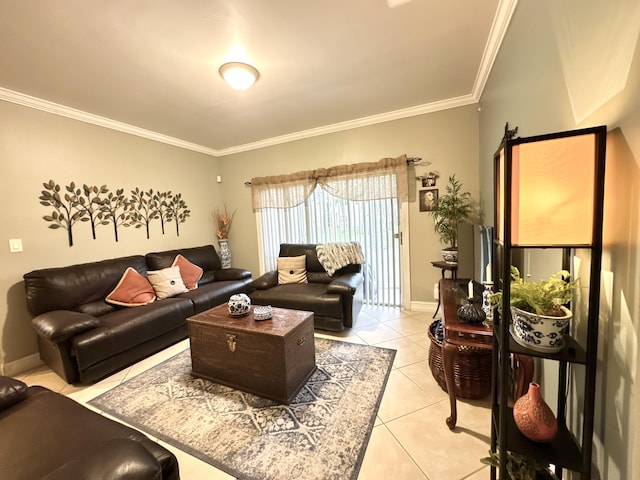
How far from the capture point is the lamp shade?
30.2 inches

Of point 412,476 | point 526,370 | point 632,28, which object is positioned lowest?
point 412,476

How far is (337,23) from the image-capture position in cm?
177

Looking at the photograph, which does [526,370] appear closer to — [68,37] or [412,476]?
[412,476]

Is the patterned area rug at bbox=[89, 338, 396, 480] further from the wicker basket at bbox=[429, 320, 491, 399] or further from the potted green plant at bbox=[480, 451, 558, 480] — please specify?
the potted green plant at bbox=[480, 451, 558, 480]

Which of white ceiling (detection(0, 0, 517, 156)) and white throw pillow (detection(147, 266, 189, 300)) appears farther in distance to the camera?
white throw pillow (detection(147, 266, 189, 300))

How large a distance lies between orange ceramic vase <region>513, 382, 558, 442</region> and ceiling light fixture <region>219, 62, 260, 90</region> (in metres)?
2.69

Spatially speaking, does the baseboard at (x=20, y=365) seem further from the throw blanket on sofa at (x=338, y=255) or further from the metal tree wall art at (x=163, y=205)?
the throw blanket on sofa at (x=338, y=255)

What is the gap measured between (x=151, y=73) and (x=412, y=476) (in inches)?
135

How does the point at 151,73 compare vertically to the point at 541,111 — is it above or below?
above

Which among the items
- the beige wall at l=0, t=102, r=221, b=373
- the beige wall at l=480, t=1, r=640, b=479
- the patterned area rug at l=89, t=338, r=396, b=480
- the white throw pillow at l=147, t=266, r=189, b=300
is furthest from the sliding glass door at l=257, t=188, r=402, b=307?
the beige wall at l=480, t=1, r=640, b=479

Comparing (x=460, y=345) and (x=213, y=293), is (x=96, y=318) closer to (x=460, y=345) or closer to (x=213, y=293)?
(x=213, y=293)

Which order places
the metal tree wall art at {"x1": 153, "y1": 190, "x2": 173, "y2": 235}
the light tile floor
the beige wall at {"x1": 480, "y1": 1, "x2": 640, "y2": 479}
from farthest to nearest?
1. the metal tree wall art at {"x1": 153, "y1": 190, "x2": 173, "y2": 235}
2. the light tile floor
3. the beige wall at {"x1": 480, "y1": 1, "x2": 640, "y2": 479}

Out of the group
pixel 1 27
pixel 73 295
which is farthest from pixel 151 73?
pixel 73 295

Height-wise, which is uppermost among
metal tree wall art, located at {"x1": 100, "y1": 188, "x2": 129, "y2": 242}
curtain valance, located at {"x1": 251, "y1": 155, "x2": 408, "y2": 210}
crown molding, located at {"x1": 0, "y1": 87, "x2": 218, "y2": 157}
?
crown molding, located at {"x1": 0, "y1": 87, "x2": 218, "y2": 157}
